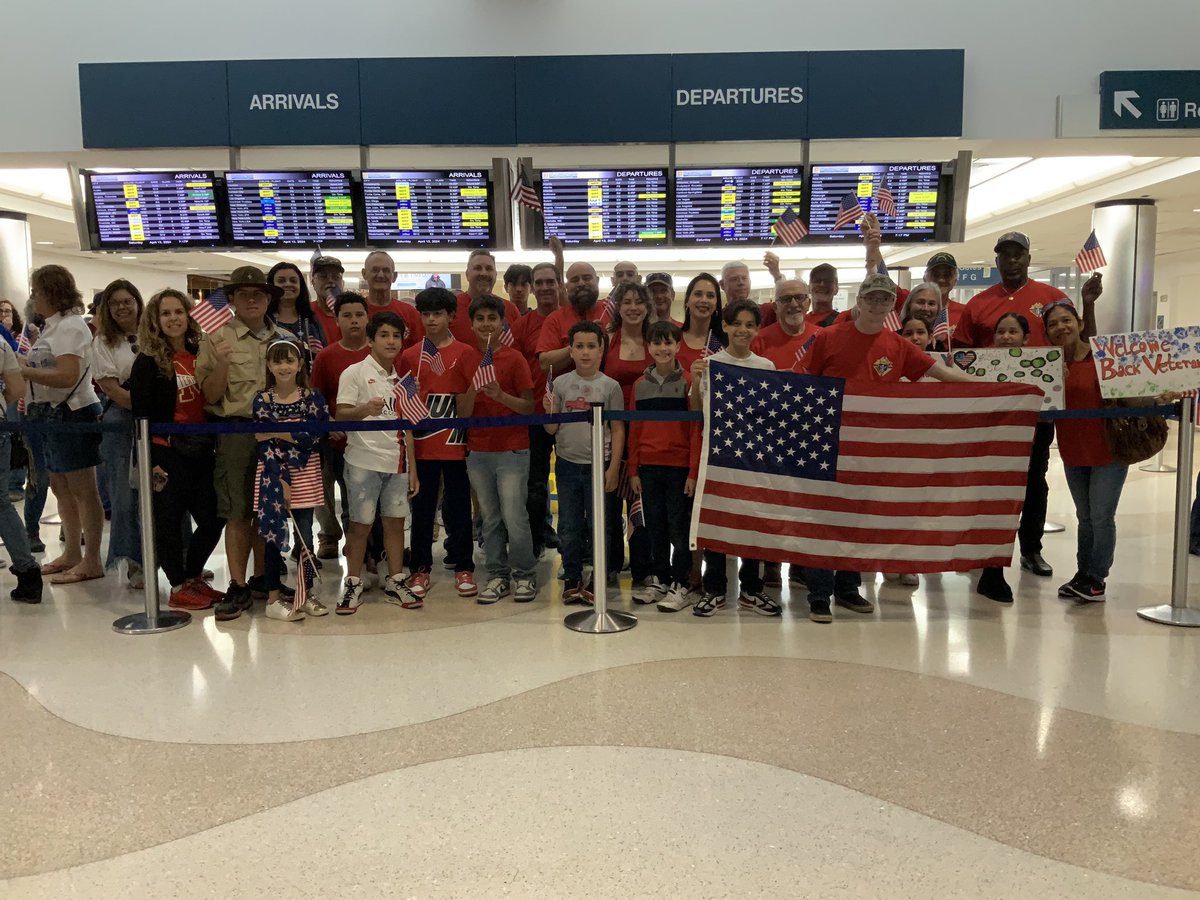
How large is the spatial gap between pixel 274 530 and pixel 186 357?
120 centimetres

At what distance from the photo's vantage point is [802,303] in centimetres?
554

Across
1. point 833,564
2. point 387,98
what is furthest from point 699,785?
point 387,98

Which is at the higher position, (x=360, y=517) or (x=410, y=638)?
(x=360, y=517)

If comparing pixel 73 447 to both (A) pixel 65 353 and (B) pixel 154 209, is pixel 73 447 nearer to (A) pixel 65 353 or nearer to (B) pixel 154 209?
(A) pixel 65 353

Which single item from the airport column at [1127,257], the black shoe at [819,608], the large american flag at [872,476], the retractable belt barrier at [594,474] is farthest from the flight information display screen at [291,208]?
the airport column at [1127,257]

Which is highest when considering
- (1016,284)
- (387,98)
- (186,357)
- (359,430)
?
(387,98)

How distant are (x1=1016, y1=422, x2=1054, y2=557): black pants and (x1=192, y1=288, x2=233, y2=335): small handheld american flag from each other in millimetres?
4951

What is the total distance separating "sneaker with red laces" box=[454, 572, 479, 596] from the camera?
17.9 feet

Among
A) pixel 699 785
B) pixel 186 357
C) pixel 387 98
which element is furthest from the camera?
pixel 387 98

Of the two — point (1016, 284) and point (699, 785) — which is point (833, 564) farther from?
point (1016, 284)

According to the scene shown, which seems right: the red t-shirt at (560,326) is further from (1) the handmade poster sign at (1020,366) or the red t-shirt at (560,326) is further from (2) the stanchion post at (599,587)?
(1) the handmade poster sign at (1020,366)

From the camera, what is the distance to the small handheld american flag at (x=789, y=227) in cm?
688

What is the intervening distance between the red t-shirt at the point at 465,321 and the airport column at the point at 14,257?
421 inches

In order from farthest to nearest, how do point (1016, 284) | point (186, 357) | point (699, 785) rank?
point (1016, 284)
point (186, 357)
point (699, 785)
